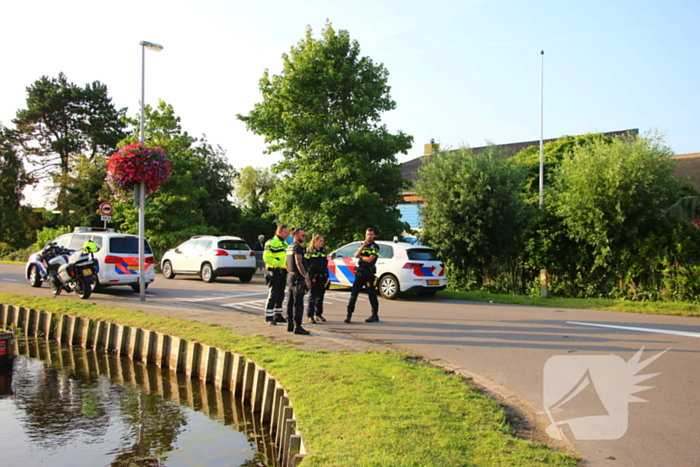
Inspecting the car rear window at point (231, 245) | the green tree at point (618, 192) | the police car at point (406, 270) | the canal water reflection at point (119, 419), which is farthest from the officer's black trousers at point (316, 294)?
the car rear window at point (231, 245)

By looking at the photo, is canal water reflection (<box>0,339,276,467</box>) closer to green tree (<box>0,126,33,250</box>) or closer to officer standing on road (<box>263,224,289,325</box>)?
officer standing on road (<box>263,224,289,325</box>)

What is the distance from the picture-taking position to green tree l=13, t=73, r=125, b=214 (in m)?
49.8

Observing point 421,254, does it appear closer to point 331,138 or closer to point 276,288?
point 276,288

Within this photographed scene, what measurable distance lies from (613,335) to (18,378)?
31.3ft

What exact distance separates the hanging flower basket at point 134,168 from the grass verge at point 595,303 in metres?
8.56

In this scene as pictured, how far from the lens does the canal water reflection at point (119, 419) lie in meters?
5.68

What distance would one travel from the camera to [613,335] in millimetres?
9633

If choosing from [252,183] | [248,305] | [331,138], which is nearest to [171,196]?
[331,138]

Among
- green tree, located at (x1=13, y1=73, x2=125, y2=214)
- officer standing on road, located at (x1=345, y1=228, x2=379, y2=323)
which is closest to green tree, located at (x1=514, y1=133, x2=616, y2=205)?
officer standing on road, located at (x1=345, y1=228, x2=379, y2=323)

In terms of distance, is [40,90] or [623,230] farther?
[40,90]

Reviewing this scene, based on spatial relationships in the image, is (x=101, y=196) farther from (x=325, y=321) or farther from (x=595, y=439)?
(x=595, y=439)

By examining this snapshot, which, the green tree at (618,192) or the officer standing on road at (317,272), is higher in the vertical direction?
the green tree at (618,192)

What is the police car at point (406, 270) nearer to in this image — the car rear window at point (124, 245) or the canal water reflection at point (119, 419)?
the car rear window at point (124, 245)

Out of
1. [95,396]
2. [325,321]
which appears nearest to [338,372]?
[95,396]
